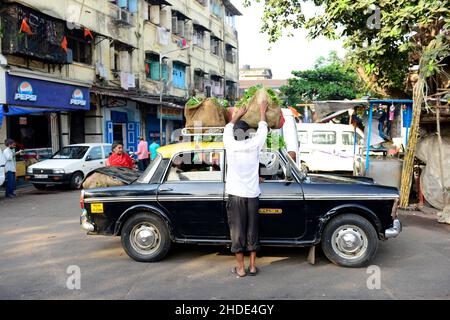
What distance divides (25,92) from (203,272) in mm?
11180

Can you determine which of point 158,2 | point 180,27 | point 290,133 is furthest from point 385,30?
point 180,27

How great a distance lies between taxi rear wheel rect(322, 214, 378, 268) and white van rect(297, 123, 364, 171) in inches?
369

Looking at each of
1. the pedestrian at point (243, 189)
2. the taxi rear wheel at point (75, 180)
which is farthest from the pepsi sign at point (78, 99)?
the pedestrian at point (243, 189)

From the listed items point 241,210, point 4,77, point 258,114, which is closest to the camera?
point 241,210

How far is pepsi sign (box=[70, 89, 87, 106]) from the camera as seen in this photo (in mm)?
15703

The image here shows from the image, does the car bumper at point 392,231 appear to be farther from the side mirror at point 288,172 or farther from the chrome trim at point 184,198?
the chrome trim at point 184,198

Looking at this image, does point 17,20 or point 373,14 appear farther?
point 17,20

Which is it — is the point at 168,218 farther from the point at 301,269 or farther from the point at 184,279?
the point at 301,269

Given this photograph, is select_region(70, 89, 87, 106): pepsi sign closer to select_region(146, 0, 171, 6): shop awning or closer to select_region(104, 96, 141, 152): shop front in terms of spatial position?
select_region(104, 96, 141, 152): shop front

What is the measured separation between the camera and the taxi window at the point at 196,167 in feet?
17.5
